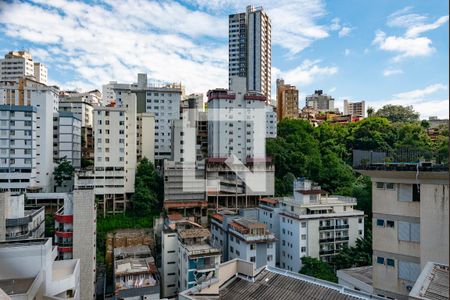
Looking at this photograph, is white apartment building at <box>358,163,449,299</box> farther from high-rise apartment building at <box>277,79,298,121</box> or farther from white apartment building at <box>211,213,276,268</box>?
high-rise apartment building at <box>277,79,298,121</box>

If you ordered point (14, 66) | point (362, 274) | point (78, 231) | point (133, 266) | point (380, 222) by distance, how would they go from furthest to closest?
point (14, 66) → point (133, 266) → point (78, 231) → point (362, 274) → point (380, 222)

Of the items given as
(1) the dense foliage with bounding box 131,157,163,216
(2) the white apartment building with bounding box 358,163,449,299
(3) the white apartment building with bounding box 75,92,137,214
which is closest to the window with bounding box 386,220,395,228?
(2) the white apartment building with bounding box 358,163,449,299

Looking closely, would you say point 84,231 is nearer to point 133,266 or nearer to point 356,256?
point 133,266

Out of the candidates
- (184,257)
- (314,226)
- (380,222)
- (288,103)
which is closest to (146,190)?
(184,257)

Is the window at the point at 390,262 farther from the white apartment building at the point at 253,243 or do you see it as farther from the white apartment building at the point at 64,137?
the white apartment building at the point at 64,137

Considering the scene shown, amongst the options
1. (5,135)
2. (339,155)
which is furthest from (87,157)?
(339,155)

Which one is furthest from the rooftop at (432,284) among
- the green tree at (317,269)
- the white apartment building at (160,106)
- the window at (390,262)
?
the white apartment building at (160,106)
